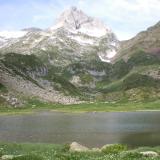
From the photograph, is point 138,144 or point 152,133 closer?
point 138,144

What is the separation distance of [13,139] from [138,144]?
95.2ft

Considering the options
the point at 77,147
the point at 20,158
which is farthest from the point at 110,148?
the point at 20,158

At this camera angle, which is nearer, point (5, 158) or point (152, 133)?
point (5, 158)

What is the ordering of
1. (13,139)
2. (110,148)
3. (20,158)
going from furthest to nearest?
(13,139), (110,148), (20,158)

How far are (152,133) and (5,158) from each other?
68350 millimetres

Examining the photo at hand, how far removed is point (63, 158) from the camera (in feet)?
123

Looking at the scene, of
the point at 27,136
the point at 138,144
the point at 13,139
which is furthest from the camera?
the point at 27,136

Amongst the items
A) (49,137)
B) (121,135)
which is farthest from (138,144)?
(49,137)

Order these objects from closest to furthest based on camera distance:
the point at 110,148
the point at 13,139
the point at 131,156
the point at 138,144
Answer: the point at 131,156 < the point at 110,148 < the point at 138,144 < the point at 13,139

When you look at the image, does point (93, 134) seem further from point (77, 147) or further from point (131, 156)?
point (131, 156)

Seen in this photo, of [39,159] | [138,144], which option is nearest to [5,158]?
[39,159]

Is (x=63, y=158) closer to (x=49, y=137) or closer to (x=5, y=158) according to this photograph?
(x=5, y=158)

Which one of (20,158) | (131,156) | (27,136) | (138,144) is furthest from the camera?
(27,136)

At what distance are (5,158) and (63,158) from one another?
549cm
